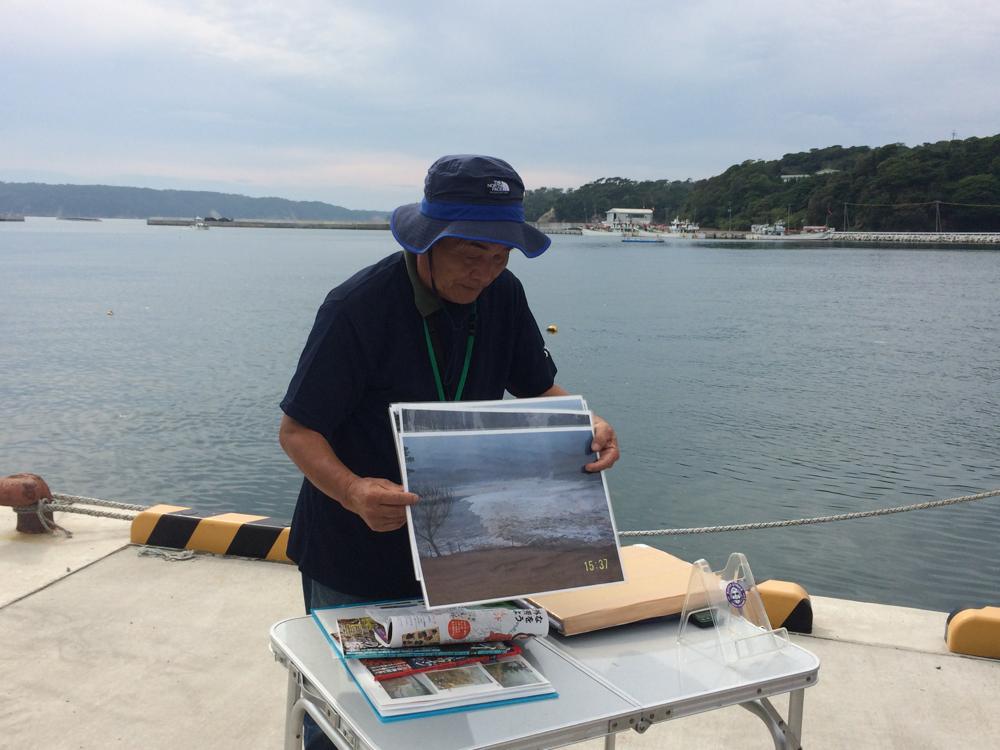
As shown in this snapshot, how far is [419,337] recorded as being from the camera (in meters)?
2.09

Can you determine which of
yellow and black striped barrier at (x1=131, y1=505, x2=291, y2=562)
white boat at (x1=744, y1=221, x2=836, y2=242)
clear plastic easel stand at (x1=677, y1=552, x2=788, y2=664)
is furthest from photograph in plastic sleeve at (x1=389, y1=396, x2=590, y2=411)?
white boat at (x1=744, y1=221, x2=836, y2=242)

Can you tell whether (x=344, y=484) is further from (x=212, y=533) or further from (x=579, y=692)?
(x=212, y=533)

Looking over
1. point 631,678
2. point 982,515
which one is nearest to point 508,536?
point 631,678

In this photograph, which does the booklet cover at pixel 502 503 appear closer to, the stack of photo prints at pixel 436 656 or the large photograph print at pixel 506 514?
the large photograph print at pixel 506 514

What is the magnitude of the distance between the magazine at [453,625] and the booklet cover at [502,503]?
0.11 metres

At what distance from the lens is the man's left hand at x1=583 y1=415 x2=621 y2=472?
2.05 m

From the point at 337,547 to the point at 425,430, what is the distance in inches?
18.7

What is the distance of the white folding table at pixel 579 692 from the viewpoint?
167 cm

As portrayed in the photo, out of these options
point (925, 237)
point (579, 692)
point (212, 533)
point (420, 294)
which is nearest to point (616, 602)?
point (579, 692)

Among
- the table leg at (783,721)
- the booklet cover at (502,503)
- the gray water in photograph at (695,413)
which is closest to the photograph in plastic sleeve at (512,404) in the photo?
the booklet cover at (502,503)

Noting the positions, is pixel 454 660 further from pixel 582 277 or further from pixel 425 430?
pixel 582 277

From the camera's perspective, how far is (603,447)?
2100 mm

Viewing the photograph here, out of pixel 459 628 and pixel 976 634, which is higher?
pixel 459 628

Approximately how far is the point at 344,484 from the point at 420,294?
1.62 ft
